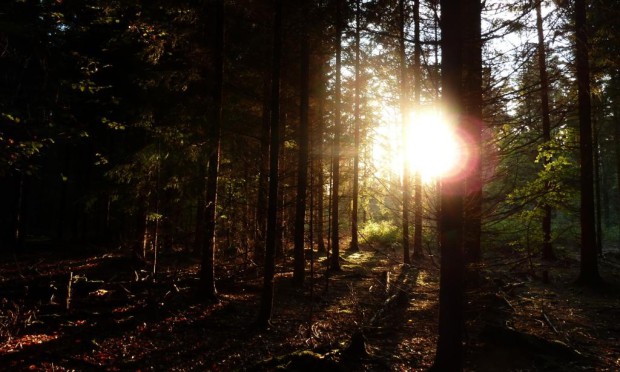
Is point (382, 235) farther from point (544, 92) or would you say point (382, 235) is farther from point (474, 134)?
point (544, 92)

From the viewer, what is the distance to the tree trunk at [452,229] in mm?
6062

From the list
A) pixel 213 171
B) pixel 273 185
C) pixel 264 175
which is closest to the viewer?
pixel 273 185

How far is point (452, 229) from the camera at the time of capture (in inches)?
238

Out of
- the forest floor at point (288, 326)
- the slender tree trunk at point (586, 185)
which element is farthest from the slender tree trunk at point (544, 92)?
the forest floor at point (288, 326)

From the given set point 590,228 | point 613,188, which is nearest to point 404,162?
point 590,228

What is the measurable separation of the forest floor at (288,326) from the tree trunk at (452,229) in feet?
3.57

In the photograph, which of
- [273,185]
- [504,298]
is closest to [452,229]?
[273,185]

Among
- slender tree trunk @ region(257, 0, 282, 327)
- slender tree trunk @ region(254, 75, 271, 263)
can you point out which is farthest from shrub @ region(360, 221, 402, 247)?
slender tree trunk @ region(257, 0, 282, 327)

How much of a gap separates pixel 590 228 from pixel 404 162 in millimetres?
9683

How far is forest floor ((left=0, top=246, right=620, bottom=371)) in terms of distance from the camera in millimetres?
7527

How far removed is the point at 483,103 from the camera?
268 inches

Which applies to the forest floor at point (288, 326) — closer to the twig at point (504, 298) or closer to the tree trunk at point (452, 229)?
the twig at point (504, 298)

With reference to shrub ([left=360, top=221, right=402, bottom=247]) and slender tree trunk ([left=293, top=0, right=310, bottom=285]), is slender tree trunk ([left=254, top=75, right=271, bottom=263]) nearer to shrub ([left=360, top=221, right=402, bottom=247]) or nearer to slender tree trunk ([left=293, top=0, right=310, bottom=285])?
slender tree trunk ([left=293, top=0, right=310, bottom=285])

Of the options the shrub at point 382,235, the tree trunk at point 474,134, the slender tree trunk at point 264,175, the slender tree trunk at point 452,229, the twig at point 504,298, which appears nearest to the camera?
the slender tree trunk at point 452,229
